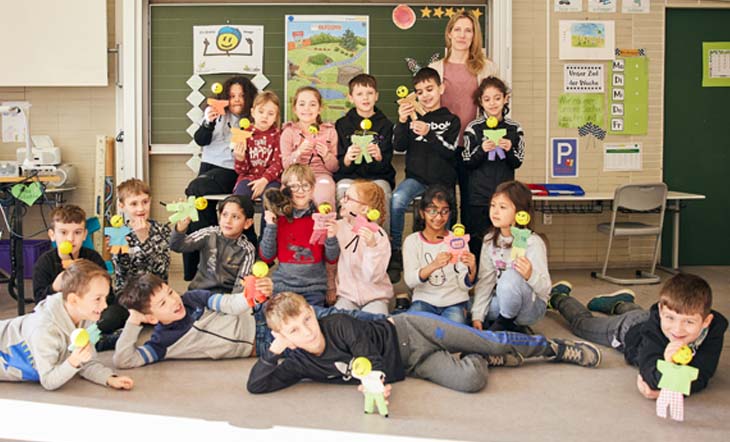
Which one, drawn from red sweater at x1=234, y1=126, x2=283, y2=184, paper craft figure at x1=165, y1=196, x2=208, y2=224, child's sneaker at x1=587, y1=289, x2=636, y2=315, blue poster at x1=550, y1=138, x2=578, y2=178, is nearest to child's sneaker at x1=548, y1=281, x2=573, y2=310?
child's sneaker at x1=587, y1=289, x2=636, y2=315

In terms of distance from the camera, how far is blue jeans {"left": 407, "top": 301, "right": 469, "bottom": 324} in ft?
12.8

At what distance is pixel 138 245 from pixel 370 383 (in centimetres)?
188

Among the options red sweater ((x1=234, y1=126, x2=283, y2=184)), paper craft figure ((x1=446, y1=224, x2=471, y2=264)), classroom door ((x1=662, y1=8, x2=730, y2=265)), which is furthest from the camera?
classroom door ((x1=662, y1=8, x2=730, y2=265))

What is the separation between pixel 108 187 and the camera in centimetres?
580

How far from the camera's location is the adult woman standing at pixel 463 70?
16.0 ft

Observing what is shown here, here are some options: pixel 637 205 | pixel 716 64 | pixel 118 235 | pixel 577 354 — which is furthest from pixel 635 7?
pixel 118 235

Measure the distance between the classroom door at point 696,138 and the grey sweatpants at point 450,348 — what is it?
346 centimetres

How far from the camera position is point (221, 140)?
16.8ft

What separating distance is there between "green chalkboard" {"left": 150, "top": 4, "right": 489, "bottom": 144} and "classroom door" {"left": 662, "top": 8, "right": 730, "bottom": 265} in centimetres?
169

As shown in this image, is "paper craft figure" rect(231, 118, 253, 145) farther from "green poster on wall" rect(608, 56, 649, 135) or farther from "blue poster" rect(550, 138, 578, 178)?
"green poster on wall" rect(608, 56, 649, 135)

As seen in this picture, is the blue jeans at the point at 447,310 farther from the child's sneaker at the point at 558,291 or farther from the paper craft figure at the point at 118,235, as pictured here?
the paper craft figure at the point at 118,235

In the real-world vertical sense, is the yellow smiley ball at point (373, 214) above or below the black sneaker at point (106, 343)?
above

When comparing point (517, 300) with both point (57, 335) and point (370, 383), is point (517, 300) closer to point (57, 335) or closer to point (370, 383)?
point (370, 383)

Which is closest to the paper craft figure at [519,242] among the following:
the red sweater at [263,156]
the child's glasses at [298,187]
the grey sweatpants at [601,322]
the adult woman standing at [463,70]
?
the grey sweatpants at [601,322]
